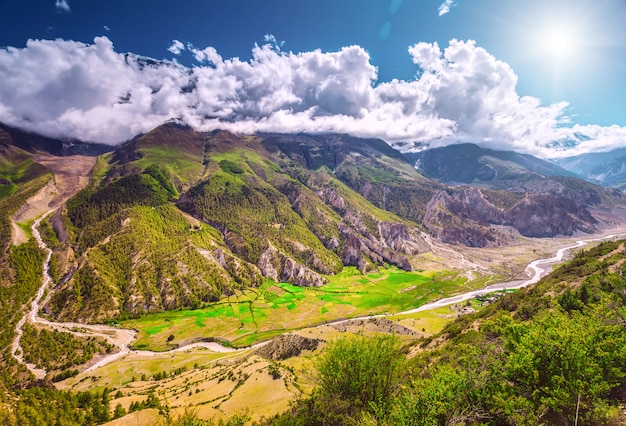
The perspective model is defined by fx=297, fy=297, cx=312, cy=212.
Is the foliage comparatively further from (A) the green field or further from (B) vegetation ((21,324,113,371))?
(B) vegetation ((21,324,113,371))

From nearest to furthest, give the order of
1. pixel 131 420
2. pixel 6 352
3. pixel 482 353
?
pixel 131 420 → pixel 482 353 → pixel 6 352

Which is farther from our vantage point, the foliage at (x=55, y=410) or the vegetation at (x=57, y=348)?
the vegetation at (x=57, y=348)

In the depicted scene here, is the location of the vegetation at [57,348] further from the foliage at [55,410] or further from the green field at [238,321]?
the foliage at [55,410]

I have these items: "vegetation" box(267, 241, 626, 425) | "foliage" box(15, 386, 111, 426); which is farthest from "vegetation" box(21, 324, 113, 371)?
"vegetation" box(267, 241, 626, 425)

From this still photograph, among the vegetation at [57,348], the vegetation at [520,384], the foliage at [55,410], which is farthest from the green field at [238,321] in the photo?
the vegetation at [520,384]

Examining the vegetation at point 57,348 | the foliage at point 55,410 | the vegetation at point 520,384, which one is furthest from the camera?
the vegetation at point 57,348

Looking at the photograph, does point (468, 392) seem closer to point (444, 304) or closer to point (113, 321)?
point (444, 304)

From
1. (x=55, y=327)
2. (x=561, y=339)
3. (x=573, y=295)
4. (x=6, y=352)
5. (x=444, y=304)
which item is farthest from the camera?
(x=444, y=304)

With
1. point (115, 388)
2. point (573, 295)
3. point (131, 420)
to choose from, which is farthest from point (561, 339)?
point (115, 388)

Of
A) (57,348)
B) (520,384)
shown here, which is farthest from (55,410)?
(57,348)

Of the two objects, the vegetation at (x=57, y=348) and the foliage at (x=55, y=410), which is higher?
the foliage at (x=55, y=410)

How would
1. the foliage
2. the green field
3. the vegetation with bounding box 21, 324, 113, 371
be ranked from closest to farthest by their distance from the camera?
1. the foliage
2. the vegetation with bounding box 21, 324, 113, 371
3. the green field
